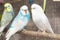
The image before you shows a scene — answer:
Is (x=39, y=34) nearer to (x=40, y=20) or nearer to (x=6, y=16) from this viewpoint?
(x=40, y=20)

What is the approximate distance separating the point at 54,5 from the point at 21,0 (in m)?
0.17

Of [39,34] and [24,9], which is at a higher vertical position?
[24,9]

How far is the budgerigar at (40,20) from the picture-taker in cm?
91

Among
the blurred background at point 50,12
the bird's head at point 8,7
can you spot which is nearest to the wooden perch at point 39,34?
the blurred background at point 50,12

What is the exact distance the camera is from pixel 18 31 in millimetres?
931

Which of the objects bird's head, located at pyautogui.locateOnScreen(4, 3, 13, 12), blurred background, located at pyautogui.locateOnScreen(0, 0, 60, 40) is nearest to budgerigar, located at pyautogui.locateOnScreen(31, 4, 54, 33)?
blurred background, located at pyautogui.locateOnScreen(0, 0, 60, 40)

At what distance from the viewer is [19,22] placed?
3.09 feet

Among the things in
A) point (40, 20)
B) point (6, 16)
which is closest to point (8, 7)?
point (6, 16)

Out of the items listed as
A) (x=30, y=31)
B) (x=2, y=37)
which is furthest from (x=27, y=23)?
(x=2, y=37)

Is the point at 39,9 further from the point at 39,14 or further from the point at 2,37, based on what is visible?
the point at 2,37

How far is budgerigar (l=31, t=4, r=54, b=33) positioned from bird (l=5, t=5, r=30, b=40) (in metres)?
0.04

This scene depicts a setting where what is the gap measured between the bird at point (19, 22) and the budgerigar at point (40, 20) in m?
0.04

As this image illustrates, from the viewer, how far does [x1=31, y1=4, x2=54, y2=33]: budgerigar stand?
91 cm

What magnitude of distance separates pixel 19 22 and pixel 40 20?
4.5 inches
